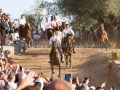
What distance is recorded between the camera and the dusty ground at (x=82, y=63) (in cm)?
2123

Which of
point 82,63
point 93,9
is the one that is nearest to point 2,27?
point 82,63

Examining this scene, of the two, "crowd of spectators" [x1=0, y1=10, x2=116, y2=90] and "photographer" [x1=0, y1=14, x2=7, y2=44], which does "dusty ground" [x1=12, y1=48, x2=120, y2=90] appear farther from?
"crowd of spectators" [x1=0, y1=10, x2=116, y2=90]

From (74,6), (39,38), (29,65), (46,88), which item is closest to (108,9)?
(74,6)

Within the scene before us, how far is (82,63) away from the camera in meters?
24.2

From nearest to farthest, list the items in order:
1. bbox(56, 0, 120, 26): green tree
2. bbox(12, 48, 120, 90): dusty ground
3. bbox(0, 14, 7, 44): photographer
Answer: bbox(12, 48, 120, 90): dusty ground, bbox(0, 14, 7, 44): photographer, bbox(56, 0, 120, 26): green tree

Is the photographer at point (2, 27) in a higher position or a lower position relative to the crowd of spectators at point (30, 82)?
higher

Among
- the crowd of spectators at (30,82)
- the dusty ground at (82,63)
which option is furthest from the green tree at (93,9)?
the crowd of spectators at (30,82)

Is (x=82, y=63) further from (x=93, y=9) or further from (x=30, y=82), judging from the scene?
(x=30, y=82)

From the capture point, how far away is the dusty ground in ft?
69.7

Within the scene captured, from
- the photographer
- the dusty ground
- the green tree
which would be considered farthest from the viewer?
the green tree

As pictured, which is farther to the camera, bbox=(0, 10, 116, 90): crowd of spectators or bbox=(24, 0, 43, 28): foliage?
bbox=(24, 0, 43, 28): foliage

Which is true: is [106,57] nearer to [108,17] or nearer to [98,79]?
[98,79]

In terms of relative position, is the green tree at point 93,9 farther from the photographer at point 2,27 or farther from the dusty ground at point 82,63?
the photographer at point 2,27

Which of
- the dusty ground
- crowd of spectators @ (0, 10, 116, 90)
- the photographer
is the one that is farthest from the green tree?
crowd of spectators @ (0, 10, 116, 90)
